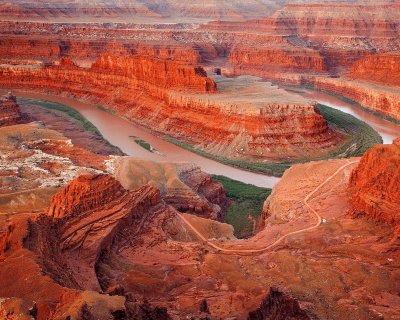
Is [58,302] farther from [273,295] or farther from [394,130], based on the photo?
[394,130]

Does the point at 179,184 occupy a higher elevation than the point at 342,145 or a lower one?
higher

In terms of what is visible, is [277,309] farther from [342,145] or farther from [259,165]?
[342,145]

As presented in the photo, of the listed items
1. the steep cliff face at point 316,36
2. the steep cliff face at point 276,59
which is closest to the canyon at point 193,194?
the steep cliff face at point 276,59

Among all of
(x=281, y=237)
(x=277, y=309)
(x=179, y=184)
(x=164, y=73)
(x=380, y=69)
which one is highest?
(x=164, y=73)

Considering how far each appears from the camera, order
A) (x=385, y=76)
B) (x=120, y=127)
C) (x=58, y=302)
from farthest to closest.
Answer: (x=385, y=76) → (x=120, y=127) → (x=58, y=302)

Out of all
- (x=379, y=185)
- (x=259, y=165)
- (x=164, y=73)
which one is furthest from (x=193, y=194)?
(x=164, y=73)

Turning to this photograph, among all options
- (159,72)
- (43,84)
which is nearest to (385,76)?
(159,72)

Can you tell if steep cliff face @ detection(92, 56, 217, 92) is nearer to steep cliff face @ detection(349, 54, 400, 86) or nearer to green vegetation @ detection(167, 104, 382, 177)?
Answer: green vegetation @ detection(167, 104, 382, 177)
